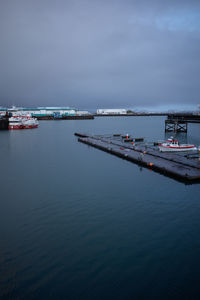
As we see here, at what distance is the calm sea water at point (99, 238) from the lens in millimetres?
9945

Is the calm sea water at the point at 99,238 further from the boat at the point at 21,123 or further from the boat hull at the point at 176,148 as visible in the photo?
the boat at the point at 21,123

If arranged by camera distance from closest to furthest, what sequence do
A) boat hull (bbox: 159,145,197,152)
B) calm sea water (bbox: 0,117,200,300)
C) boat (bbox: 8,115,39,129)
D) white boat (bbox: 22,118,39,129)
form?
calm sea water (bbox: 0,117,200,300), boat hull (bbox: 159,145,197,152), boat (bbox: 8,115,39,129), white boat (bbox: 22,118,39,129)

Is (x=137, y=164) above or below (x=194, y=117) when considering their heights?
below

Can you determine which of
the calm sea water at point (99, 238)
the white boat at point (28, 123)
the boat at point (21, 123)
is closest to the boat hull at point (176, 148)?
the calm sea water at point (99, 238)

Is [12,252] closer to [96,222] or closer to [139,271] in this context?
[96,222]

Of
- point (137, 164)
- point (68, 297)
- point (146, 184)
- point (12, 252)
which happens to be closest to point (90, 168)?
point (137, 164)

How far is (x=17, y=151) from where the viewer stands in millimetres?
47094

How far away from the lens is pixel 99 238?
Result: 13.8 meters

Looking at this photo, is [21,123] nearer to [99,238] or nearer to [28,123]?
[28,123]

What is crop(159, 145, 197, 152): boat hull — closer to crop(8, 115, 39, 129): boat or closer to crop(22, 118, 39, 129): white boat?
crop(8, 115, 39, 129): boat

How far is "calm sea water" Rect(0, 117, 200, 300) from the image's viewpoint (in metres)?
9.95

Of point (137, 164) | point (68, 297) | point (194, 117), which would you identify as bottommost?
point (68, 297)

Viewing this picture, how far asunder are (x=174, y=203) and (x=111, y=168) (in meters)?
13.7

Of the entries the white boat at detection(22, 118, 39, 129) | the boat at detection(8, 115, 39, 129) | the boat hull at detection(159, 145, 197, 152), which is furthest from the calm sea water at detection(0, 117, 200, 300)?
the white boat at detection(22, 118, 39, 129)
